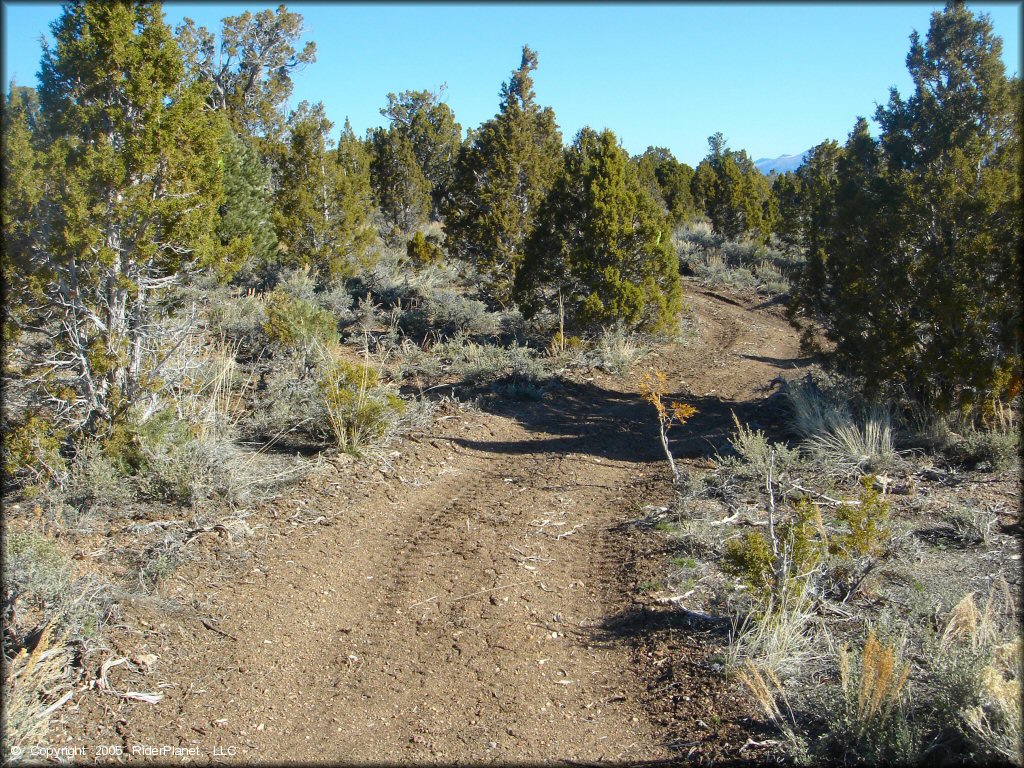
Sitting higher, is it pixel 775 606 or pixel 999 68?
pixel 999 68

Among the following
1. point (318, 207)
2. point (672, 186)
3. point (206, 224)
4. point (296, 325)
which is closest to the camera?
point (206, 224)

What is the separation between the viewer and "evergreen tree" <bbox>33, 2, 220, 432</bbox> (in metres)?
5.35

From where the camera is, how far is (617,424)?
8211 mm

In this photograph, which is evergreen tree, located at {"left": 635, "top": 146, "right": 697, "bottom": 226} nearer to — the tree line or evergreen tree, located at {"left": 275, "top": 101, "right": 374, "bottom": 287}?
evergreen tree, located at {"left": 275, "top": 101, "right": 374, "bottom": 287}

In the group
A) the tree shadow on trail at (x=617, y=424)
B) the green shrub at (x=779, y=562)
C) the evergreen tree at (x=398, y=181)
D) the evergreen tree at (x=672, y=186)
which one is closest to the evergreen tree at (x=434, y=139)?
the evergreen tree at (x=398, y=181)

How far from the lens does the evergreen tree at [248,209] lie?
13039mm

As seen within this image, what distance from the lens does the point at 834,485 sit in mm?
5555

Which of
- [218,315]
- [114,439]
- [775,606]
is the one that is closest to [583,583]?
[775,606]

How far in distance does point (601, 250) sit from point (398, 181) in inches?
461

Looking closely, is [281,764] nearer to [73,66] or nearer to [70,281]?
[70,281]

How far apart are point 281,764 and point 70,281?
427 centimetres

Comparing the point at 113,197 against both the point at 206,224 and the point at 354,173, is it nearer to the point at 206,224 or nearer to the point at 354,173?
the point at 206,224

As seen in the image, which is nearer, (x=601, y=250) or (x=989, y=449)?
(x=989, y=449)

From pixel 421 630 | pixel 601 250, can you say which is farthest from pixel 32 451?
pixel 601 250
